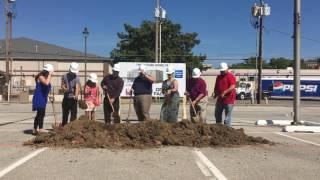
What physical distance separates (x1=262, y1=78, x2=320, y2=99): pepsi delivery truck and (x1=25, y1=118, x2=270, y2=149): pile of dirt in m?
61.9

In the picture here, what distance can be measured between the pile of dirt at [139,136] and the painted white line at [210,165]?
2.67 ft

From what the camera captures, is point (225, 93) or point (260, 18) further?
point (260, 18)

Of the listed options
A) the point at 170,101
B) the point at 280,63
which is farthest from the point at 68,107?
the point at 280,63

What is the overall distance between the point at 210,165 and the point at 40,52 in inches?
2468

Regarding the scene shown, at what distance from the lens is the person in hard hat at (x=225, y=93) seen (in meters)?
14.5

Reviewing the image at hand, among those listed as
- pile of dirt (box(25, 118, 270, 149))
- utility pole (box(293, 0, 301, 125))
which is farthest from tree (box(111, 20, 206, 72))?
pile of dirt (box(25, 118, 270, 149))

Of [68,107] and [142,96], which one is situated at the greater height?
[142,96]

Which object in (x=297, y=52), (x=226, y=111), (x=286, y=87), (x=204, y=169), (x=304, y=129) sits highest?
(x=297, y=52)

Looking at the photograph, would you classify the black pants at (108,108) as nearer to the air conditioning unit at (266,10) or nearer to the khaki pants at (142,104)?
the khaki pants at (142,104)

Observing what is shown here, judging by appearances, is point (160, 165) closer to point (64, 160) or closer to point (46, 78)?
point (64, 160)

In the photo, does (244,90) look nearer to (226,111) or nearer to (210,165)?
(226,111)

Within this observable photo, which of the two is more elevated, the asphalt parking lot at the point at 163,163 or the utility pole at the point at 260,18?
the utility pole at the point at 260,18

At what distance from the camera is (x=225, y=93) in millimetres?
14453

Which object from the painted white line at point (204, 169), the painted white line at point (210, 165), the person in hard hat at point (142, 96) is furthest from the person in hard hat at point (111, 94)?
the painted white line at point (204, 169)
